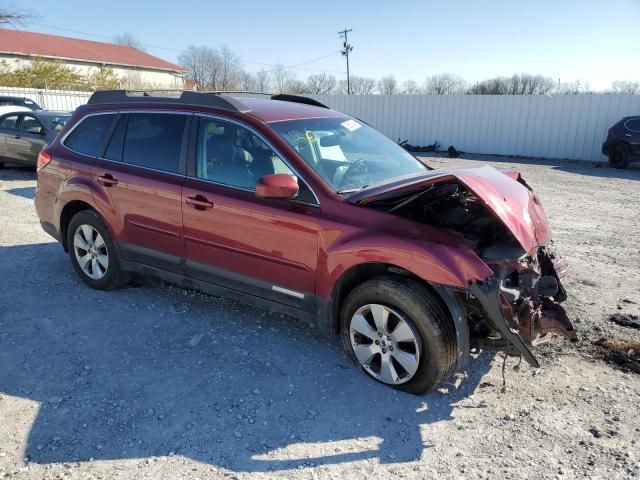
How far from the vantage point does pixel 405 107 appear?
22797 millimetres

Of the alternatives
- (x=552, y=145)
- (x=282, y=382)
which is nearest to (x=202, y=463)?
(x=282, y=382)

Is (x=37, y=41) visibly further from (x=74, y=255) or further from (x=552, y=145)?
(x=74, y=255)

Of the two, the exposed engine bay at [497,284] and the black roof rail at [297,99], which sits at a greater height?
the black roof rail at [297,99]

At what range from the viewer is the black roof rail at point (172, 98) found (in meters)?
4.06

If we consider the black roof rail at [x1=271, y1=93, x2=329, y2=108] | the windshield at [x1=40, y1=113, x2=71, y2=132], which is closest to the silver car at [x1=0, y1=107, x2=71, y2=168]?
the windshield at [x1=40, y1=113, x2=71, y2=132]

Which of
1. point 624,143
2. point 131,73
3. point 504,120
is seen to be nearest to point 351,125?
point 624,143

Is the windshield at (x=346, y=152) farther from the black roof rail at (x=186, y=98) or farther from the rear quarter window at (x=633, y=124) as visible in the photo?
the rear quarter window at (x=633, y=124)

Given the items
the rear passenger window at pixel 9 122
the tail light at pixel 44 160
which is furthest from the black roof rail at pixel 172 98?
the rear passenger window at pixel 9 122

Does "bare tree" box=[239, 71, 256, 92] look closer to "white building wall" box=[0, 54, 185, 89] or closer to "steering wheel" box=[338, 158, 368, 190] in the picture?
"white building wall" box=[0, 54, 185, 89]

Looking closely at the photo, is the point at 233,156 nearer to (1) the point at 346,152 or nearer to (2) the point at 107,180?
(1) the point at 346,152

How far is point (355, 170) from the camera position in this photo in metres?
3.95

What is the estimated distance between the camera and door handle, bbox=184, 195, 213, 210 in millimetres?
3961

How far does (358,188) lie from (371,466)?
188 centimetres

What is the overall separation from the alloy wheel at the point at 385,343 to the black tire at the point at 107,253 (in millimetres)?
2554
